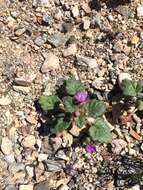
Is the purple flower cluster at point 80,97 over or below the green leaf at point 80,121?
over

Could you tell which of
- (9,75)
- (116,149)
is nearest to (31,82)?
(9,75)

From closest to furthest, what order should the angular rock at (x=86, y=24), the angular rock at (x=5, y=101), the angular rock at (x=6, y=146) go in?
the angular rock at (x=6, y=146) → the angular rock at (x=5, y=101) → the angular rock at (x=86, y=24)

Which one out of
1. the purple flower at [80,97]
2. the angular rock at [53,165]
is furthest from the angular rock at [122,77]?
the angular rock at [53,165]

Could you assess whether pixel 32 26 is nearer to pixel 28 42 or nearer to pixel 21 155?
pixel 28 42

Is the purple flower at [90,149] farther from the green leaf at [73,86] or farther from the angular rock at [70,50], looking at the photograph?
the angular rock at [70,50]

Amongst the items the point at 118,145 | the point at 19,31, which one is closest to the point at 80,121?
the point at 118,145

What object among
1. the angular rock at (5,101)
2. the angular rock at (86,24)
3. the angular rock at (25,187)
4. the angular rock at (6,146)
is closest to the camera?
the angular rock at (25,187)
